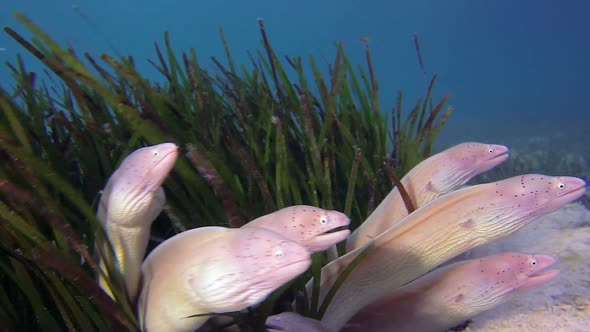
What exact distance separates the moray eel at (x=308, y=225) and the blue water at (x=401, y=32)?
3329 inches

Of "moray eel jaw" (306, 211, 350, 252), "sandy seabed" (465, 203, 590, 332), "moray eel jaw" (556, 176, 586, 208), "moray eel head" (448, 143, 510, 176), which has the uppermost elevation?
"moray eel jaw" (306, 211, 350, 252)

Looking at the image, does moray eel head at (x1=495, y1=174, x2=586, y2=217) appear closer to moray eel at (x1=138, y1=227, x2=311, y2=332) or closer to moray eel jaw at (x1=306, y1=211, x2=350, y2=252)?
moray eel jaw at (x1=306, y1=211, x2=350, y2=252)

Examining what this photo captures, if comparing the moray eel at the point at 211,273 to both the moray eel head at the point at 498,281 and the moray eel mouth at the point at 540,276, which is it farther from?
the moray eel mouth at the point at 540,276

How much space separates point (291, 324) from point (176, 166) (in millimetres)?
1088

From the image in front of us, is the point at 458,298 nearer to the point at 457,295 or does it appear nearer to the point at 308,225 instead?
the point at 457,295

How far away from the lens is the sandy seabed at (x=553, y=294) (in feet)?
7.28

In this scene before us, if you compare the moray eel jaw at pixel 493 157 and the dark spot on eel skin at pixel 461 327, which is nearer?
the dark spot on eel skin at pixel 461 327

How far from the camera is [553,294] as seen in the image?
2.46 metres

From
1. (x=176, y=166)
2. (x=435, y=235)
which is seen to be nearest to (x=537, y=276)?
(x=435, y=235)

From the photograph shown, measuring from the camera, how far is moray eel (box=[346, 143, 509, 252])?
2672mm

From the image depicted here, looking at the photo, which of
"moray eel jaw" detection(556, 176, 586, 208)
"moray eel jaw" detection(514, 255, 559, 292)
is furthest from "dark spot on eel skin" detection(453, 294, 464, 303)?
"moray eel jaw" detection(556, 176, 586, 208)

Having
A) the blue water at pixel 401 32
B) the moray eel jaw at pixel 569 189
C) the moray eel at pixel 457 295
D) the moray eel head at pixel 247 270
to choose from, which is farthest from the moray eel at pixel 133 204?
the blue water at pixel 401 32

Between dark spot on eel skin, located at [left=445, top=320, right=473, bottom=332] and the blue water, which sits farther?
the blue water

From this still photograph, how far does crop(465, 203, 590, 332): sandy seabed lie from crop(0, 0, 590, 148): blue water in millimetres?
82521
